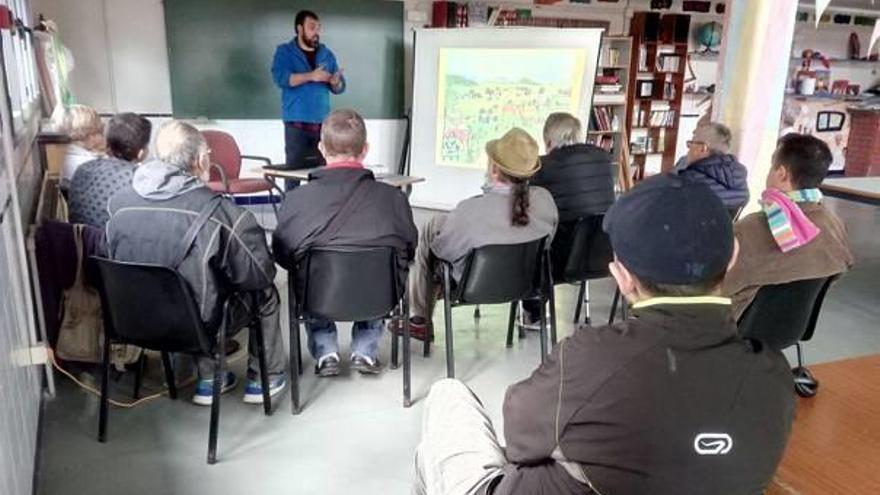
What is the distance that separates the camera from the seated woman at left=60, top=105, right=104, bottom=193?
2.88m

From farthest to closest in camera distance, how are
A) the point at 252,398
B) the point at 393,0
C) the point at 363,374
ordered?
the point at 393,0 < the point at 363,374 < the point at 252,398

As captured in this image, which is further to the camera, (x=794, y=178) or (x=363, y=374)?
(x=363, y=374)

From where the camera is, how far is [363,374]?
287 cm

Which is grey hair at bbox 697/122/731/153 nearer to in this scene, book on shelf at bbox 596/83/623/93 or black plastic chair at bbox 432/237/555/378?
black plastic chair at bbox 432/237/555/378

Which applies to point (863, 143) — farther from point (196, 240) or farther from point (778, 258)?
point (196, 240)

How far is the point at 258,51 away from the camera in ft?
18.2

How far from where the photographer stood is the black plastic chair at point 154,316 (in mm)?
2014

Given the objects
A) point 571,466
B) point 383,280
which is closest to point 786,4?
point 383,280

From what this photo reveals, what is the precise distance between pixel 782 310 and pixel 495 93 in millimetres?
3993

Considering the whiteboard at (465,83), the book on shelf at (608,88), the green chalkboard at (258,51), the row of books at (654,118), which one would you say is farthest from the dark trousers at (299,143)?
the row of books at (654,118)

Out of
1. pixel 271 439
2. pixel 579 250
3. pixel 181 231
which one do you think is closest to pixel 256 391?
pixel 271 439

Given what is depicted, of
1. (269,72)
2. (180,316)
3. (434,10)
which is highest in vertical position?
(434,10)

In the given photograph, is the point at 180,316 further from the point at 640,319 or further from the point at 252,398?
the point at 640,319

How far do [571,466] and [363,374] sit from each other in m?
1.98
